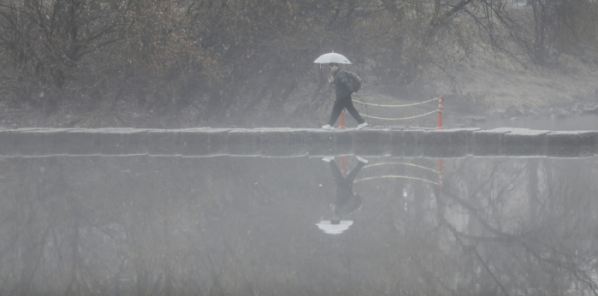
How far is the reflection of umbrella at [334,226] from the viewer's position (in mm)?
5520

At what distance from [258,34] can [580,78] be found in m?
28.7

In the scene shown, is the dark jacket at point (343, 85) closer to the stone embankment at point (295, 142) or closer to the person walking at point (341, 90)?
the person walking at point (341, 90)

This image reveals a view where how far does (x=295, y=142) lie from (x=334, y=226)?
24.0 feet

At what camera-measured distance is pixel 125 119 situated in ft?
57.4

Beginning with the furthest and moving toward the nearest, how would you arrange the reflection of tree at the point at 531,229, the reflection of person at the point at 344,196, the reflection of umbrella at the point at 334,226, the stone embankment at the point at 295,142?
1. the stone embankment at the point at 295,142
2. the reflection of person at the point at 344,196
3. the reflection of umbrella at the point at 334,226
4. the reflection of tree at the point at 531,229

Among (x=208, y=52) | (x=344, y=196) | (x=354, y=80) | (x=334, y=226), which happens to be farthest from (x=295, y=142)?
(x=334, y=226)

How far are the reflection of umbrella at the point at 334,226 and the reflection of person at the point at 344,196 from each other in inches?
2.5

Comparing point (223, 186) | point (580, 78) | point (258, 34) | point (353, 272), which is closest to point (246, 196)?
point (223, 186)

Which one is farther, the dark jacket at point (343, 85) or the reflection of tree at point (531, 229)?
the dark jacket at point (343, 85)

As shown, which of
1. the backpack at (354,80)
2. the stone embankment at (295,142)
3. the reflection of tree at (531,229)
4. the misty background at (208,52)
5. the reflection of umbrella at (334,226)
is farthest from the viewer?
the misty background at (208,52)

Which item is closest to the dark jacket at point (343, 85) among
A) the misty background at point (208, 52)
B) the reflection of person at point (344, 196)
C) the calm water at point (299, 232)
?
the misty background at point (208, 52)

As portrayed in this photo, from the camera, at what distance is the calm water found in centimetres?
432

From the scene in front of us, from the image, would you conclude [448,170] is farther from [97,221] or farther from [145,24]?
[145,24]

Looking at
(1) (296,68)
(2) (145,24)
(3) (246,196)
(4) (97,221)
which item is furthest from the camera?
(1) (296,68)
